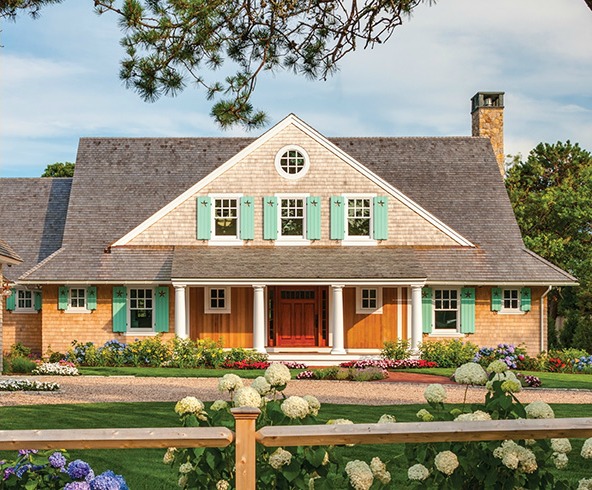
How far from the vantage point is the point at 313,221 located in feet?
85.4

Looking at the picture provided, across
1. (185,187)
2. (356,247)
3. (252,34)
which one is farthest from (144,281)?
(252,34)

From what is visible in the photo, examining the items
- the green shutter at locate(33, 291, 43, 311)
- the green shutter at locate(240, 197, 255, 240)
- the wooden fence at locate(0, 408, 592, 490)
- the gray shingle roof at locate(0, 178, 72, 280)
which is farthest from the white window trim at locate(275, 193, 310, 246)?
the wooden fence at locate(0, 408, 592, 490)

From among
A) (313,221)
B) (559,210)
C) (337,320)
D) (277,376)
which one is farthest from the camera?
(559,210)

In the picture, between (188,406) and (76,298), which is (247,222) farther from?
(188,406)

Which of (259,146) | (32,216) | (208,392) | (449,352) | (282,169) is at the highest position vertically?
(259,146)

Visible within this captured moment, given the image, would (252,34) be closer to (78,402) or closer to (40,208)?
(78,402)

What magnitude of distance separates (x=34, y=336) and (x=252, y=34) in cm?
1952

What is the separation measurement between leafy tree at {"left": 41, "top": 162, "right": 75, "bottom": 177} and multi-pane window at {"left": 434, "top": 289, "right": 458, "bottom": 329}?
86.2 feet

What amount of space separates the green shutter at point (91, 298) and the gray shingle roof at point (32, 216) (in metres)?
2.98

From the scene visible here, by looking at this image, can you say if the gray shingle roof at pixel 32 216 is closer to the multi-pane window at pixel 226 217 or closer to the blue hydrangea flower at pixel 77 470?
the multi-pane window at pixel 226 217

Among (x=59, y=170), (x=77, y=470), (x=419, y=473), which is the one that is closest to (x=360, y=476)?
(x=419, y=473)

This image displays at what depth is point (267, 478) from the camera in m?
5.75

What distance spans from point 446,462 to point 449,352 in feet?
61.5

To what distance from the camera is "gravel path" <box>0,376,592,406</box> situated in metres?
15.3
